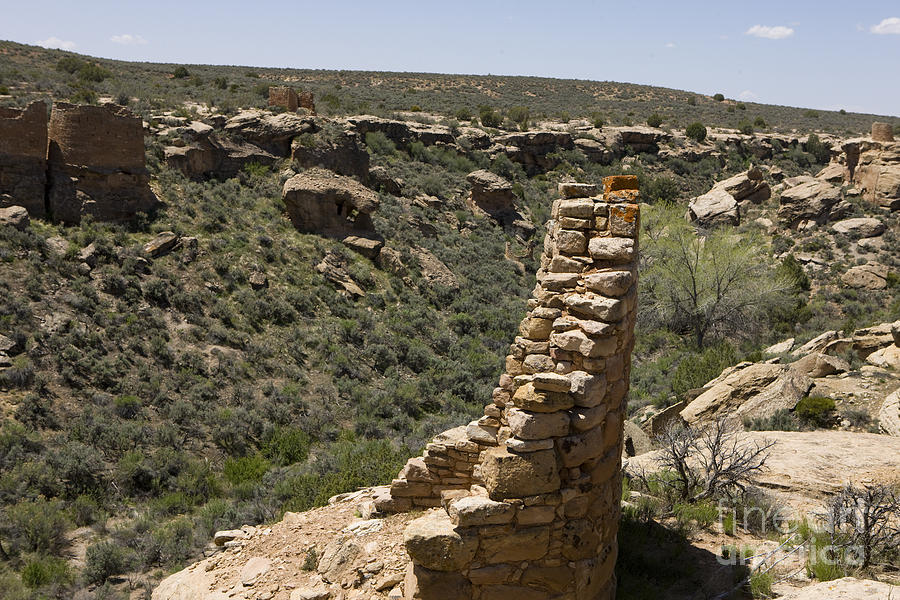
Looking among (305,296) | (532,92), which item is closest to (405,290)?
(305,296)

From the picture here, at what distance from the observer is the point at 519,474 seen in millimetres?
4781

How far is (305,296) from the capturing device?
70.9 feet

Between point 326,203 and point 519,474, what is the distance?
2167 cm

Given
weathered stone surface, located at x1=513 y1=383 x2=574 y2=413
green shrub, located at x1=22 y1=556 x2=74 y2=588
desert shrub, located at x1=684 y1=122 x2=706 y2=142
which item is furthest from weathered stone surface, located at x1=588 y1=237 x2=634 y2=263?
desert shrub, located at x1=684 y1=122 x2=706 y2=142

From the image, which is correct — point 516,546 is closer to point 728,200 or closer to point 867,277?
point 867,277

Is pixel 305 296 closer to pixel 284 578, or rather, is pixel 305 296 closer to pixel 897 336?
pixel 284 578

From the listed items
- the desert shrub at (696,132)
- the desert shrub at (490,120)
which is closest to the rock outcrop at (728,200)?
the desert shrub at (696,132)

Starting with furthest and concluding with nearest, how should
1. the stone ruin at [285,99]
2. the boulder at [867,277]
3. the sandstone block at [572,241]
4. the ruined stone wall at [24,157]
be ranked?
the stone ruin at [285,99] → the boulder at [867,277] → the ruined stone wall at [24,157] → the sandstone block at [572,241]

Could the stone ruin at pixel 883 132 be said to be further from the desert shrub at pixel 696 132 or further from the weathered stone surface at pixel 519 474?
the weathered stone surface at pixel 519 474

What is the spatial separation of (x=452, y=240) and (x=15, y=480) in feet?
71.5

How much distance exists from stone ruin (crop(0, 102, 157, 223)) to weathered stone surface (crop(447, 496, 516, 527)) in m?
19.4

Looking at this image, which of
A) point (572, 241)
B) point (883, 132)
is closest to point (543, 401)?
point (572, 241)

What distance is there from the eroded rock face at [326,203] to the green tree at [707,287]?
12272 mm

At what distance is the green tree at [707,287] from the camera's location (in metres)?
23.7
